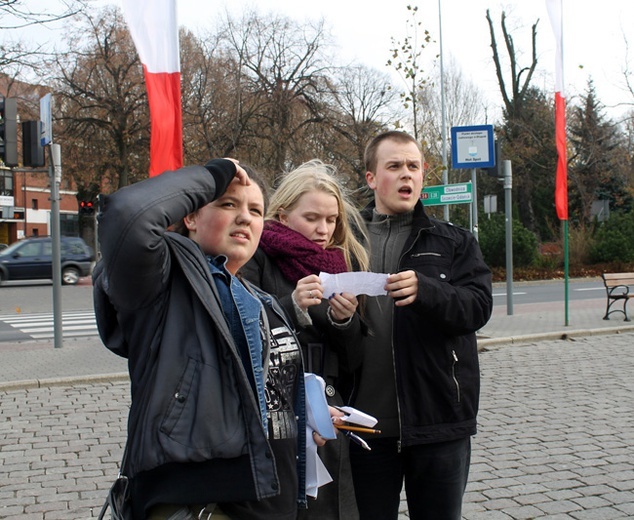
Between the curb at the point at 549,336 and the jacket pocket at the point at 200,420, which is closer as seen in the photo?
the jacket pocket at the point at 200,420

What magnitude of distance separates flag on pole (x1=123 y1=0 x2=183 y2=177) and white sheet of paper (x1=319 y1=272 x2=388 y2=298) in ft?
3.65

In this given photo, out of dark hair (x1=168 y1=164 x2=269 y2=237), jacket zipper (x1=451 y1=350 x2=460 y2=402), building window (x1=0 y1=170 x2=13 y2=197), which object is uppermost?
building window (x1=0 y1=170 x2=13 y2=197)

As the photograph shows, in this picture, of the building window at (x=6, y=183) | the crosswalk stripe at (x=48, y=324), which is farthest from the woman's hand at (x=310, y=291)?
the building window at (x=6, y=183)

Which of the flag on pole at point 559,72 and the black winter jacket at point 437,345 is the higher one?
the flag on pole at point 559,72

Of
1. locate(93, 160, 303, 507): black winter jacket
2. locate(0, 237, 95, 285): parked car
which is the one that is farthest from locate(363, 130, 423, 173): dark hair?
locate(0, 237, 95, 285): parked car

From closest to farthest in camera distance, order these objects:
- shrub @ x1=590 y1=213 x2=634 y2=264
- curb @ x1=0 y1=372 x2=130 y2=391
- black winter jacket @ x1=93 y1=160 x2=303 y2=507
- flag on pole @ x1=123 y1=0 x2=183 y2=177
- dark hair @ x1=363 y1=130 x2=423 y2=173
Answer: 1. black winter jacket @ x1=93 y1=160 x2=303 y2=507
2. dark hair @ x1=363 y1=130 x2=423 y2=173
3. flag on pole @ x1=123 y1=0 x2=183 y2=177
4. curb @ x1=0 y1=372 x2=130 y2=391
5. shrub @ x1=590 y1=213 x2=634 y2=264

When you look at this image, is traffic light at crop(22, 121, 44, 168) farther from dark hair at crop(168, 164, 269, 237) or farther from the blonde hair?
dark hair at crop(168, 164, 269, 237)

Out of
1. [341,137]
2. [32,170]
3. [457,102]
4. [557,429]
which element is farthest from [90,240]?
[557,429]

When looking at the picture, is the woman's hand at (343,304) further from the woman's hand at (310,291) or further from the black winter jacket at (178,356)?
the black winter jacket at (178,356)

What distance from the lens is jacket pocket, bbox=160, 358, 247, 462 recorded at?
1.60 metres

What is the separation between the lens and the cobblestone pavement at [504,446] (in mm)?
4363

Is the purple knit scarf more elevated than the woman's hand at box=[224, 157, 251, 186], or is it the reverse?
the woman's hand at box=[224, 157, 251, 186]

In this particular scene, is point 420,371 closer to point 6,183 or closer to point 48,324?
point 48,324

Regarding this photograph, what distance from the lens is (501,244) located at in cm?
2727
